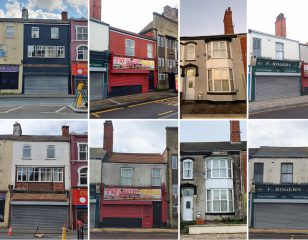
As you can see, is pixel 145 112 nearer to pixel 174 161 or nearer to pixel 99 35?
pixel 174 161

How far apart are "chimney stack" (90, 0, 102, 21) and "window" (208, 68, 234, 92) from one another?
246 centimetres

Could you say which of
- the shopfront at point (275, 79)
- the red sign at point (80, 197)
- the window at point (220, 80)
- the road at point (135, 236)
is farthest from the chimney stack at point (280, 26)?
the red sign at point (80, 197)

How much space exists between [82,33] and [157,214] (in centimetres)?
389

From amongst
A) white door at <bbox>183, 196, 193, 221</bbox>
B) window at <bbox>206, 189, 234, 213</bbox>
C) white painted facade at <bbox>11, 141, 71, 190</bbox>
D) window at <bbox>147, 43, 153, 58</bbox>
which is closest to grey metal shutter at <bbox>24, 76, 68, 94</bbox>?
white painted facade at <bbox>11, 141, 71, 190</bbox>

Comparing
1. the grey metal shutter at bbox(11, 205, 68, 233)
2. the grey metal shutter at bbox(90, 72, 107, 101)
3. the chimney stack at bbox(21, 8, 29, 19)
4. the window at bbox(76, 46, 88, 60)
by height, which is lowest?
the grey metal shutter at bbox(11, 205, 68, 233)

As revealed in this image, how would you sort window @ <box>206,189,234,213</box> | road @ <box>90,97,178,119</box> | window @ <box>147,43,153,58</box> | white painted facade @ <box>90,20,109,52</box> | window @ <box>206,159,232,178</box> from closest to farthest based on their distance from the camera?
white painted facade @ <box>90,20,109,52</box>
road @ <box>90,97,178,119</box>
window @ <box>206,189,234,213</box>
window @ <box>206,159,232,178</box>
window @ <box>147,43,153,58</box>

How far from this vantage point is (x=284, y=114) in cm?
680

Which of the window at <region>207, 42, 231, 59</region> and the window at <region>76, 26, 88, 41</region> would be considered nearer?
the window at <region>76, 26, 88, 41</region>

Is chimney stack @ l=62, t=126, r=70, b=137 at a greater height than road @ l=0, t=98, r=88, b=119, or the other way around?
road @ l=0, t=98, r=88, b=119

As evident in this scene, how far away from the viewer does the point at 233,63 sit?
22.3 feet

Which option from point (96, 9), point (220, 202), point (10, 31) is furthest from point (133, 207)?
point (10, 31)

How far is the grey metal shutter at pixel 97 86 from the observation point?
6781 millimetres

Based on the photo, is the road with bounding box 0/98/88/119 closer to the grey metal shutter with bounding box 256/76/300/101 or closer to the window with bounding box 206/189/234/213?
the window with bounding box 206/189/234/213

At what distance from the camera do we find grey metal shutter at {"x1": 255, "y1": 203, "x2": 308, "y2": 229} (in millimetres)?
6816
